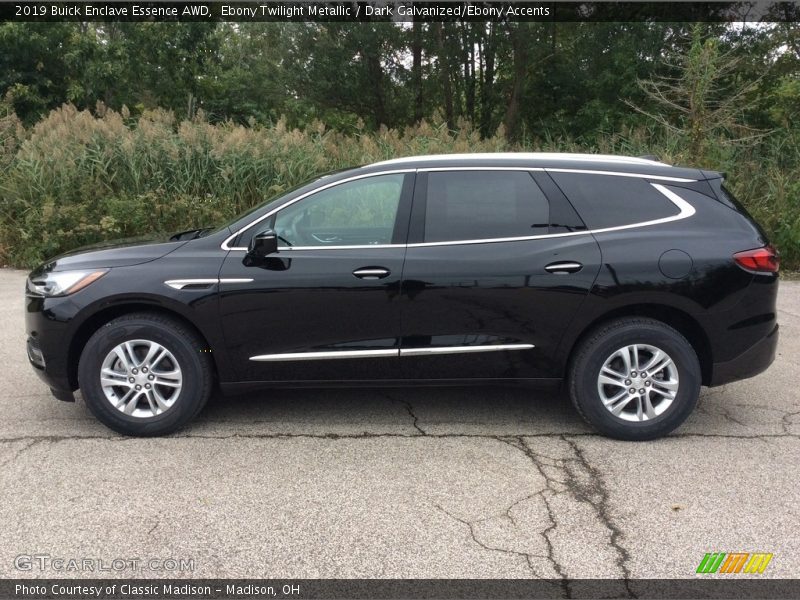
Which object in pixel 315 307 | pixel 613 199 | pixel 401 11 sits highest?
pixel 401 11

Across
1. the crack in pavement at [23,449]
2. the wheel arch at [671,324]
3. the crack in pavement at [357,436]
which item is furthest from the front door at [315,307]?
the crack in pavement at [23,449]

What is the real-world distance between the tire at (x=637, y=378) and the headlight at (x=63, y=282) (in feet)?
9.69

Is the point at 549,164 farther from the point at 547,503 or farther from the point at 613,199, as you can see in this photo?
the point at 547,503

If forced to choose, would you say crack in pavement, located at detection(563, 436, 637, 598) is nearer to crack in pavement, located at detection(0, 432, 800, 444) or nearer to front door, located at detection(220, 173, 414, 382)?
crack in pavement, located at detection(0, 432, 800, 444)

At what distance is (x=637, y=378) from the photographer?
4.46 m

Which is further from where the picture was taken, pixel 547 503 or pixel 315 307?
pixel 315 307

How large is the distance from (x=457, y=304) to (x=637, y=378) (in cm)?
115

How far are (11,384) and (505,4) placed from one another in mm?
18069

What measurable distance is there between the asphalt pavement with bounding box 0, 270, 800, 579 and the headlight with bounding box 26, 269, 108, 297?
87 cm

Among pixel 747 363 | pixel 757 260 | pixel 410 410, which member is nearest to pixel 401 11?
pixel 410 410

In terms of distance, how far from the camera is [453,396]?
5.36 meters

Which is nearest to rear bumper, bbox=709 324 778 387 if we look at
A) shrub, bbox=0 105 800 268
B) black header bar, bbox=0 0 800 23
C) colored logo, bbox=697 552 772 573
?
colored logo, bbox=697 552 772 573

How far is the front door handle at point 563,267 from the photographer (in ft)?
14.5

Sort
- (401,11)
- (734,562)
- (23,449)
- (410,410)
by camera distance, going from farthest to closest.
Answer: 1. (401,11)
2. (410,410)
3. (23,449)
4. (734,562)
